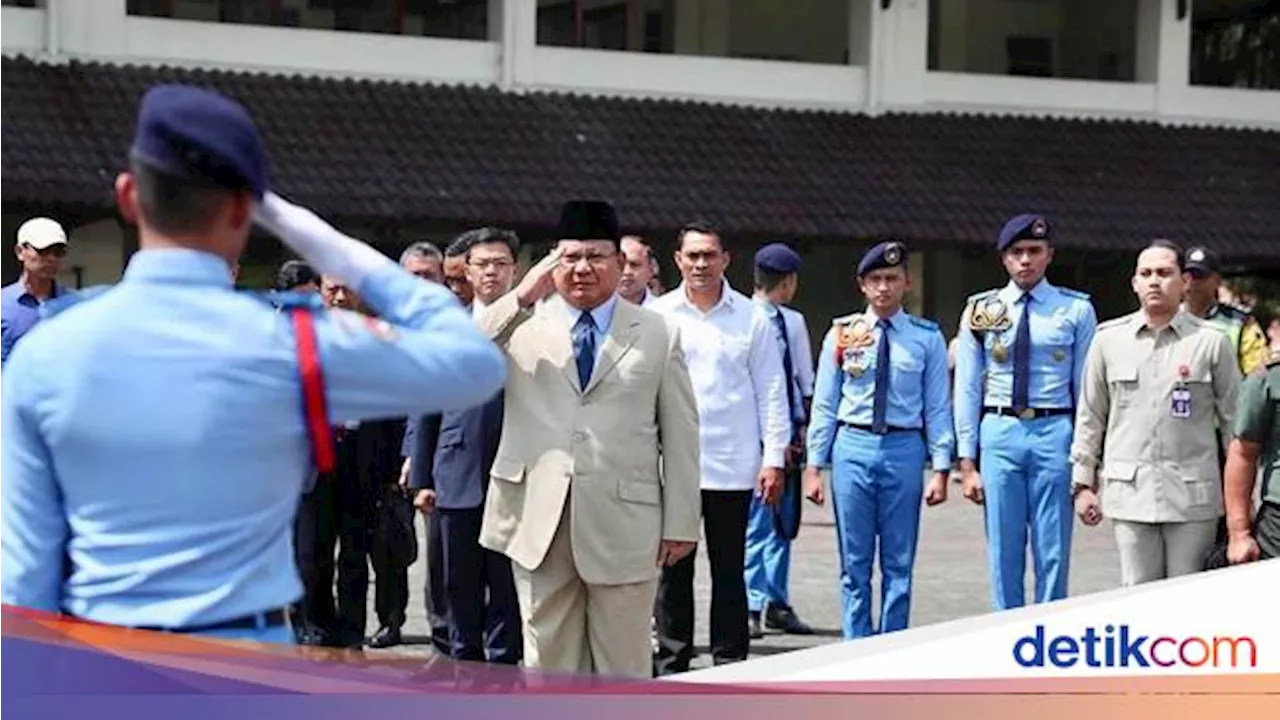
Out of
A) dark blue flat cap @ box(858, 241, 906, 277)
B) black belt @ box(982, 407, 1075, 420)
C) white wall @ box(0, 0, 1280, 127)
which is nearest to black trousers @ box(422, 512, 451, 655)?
dark blue flat cap @ box(858, 241, 906, 277)

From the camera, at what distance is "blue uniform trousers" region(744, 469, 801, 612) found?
11914 millimetres

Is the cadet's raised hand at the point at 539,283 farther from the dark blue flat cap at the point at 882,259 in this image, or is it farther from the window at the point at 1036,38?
the window at the point at 1036,38

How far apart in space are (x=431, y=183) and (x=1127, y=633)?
19.6 metres

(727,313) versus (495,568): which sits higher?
(727,313)

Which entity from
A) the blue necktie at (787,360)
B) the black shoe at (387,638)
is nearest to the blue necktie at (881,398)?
the blue necktie at (787,360)

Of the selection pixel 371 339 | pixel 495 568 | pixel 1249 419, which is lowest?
pixel 495 568

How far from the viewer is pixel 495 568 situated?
9.23 m

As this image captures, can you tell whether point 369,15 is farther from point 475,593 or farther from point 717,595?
point 475,593

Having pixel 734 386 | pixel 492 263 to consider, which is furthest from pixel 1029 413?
pixel 492 263

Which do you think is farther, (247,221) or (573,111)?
(573,111)

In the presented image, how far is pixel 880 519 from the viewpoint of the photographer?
34.0 ft

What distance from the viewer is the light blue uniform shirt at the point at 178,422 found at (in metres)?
3.27

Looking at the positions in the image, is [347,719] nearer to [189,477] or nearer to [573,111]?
[189,477]

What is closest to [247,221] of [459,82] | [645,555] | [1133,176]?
[645,555]
